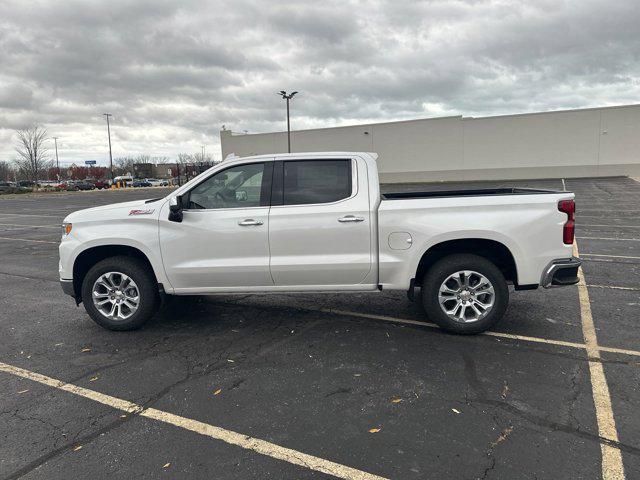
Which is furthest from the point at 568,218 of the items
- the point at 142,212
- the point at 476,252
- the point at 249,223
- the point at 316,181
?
the point at 142,212

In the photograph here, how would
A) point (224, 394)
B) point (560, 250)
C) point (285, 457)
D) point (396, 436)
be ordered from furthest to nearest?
point (560, 250), point (224, 394), point (396, 436), point (285, 457)

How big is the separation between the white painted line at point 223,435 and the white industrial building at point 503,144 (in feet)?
148

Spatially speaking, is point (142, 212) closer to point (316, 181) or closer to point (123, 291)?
point (123, 291)

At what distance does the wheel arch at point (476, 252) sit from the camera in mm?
4676

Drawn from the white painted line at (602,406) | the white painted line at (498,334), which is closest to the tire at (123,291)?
the white painted line at (498,334)

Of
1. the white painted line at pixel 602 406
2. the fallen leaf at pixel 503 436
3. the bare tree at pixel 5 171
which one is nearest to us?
the white painted line at pixel 602 406

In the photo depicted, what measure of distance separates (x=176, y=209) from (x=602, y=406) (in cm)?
414

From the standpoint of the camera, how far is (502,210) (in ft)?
14.8

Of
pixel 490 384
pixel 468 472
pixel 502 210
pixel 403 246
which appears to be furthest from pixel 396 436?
pixel 502 210

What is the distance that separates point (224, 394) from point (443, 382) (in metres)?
1.79

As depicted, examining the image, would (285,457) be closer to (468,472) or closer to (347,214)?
(468,472)

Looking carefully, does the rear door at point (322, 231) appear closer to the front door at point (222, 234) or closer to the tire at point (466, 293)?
the front door at point (222, 234)

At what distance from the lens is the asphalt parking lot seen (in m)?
2.77

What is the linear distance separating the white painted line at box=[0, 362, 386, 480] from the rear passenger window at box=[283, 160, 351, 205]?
7.87ft
